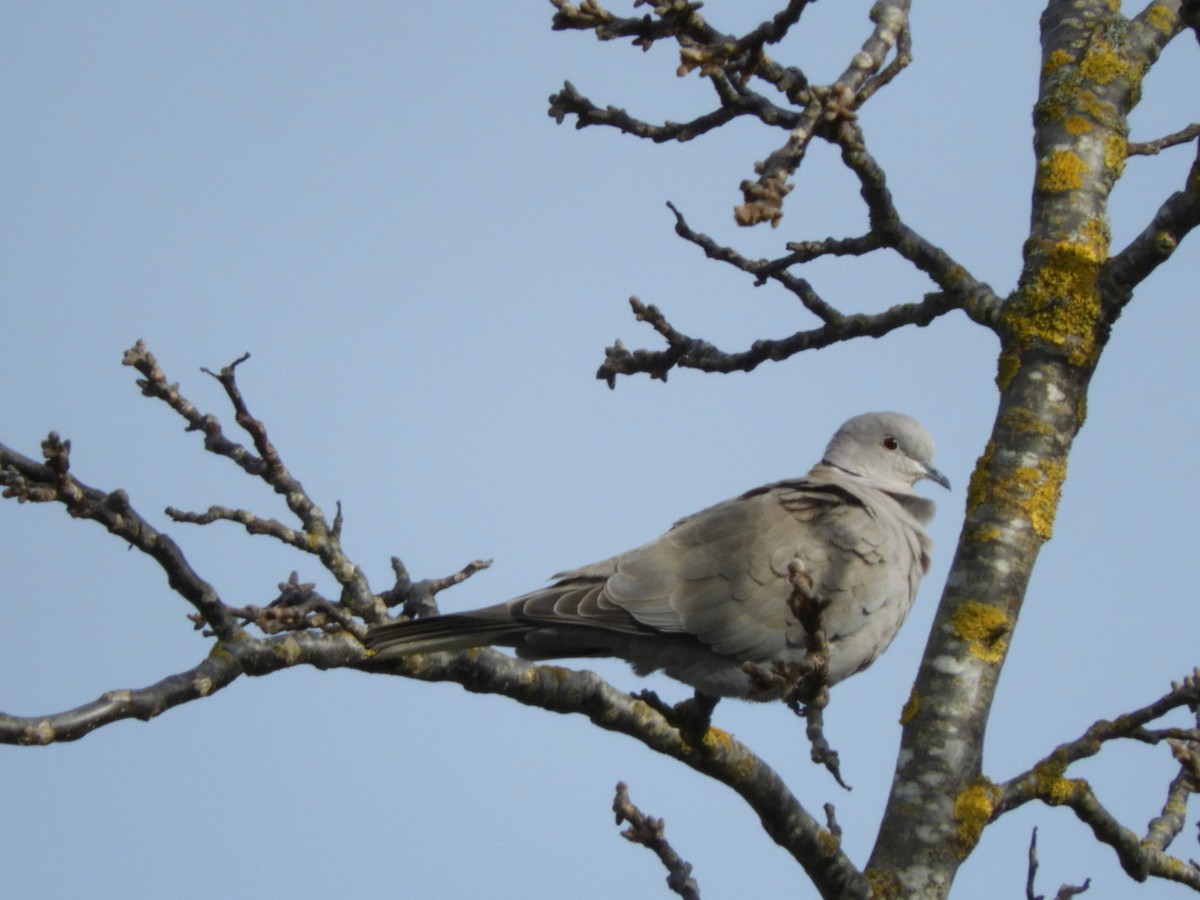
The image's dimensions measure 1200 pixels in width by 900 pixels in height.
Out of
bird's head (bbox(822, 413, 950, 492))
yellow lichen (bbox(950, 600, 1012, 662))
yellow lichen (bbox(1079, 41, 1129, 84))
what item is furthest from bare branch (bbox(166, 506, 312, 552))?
bird's head (bbox(822, 413, 950, 492))

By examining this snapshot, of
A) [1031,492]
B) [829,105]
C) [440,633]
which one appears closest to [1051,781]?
[1031,492]

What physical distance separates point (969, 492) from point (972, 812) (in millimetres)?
1017

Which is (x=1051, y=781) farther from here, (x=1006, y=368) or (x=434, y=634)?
(x=434, y=634)

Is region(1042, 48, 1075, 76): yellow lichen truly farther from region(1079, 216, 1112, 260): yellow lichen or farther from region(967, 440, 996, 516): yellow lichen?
region(967, 440, 996, 516): yellow lichen

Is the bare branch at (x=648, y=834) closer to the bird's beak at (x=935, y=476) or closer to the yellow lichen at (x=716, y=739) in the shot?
the yellow lichen at (x=716, y=739)

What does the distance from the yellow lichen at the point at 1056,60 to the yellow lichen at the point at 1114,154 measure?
0.35m

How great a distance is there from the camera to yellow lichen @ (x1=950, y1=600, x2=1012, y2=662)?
3867 mm

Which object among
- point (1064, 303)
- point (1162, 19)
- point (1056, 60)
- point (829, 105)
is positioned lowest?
point (1064, 303)

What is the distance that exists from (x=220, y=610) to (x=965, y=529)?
2.22 m

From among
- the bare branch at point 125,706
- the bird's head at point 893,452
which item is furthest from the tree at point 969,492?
the bird's head at point 893,452

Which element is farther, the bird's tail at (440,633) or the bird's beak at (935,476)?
the bird's beak at (935,476)

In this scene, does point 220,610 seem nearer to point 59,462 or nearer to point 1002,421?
point 59,462

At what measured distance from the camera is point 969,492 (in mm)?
4191

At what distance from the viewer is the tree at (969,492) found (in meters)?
3.16
